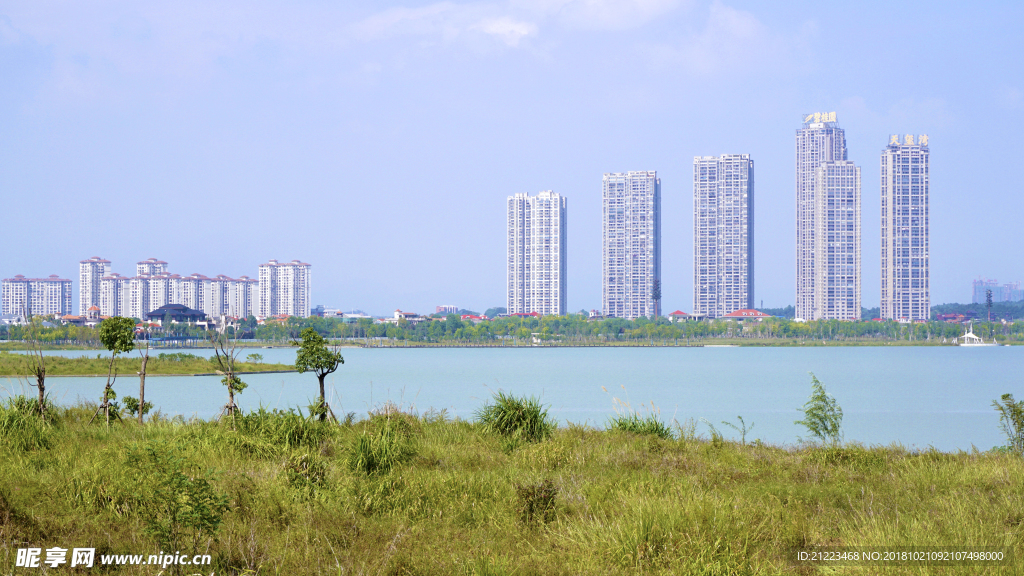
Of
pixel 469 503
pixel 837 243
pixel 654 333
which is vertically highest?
pixel 837 243

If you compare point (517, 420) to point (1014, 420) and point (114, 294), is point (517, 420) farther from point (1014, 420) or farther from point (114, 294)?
point (114, 294)

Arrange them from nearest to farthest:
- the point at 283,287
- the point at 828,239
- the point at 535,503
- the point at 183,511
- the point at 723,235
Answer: the point at 183,511 → the point at 535,503 → the point at 828,239 → the point at 723,235 → the point at 283,287

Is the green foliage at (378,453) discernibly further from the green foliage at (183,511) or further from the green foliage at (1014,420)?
the green foliage at (1014,420)

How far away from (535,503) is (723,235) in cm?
15064

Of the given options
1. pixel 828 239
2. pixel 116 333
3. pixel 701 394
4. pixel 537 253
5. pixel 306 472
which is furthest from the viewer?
pixel 537 253

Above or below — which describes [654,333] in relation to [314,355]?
below

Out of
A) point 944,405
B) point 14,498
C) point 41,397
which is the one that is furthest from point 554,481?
point 944,405

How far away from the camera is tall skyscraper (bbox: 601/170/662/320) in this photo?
152750 mm

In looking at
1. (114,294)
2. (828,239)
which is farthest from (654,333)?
(114,294)

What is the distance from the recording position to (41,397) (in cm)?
798

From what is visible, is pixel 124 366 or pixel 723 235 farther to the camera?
pixel 723 235

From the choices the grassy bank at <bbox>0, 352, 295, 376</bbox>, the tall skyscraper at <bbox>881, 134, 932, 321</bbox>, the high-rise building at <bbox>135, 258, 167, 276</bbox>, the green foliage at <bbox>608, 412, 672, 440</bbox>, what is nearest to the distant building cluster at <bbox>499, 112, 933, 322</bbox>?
the tall skyscraper at <bbox>881, 134, 932, 321</bbox>

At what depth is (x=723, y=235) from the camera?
490ft

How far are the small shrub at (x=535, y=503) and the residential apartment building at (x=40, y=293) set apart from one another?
571 feet
